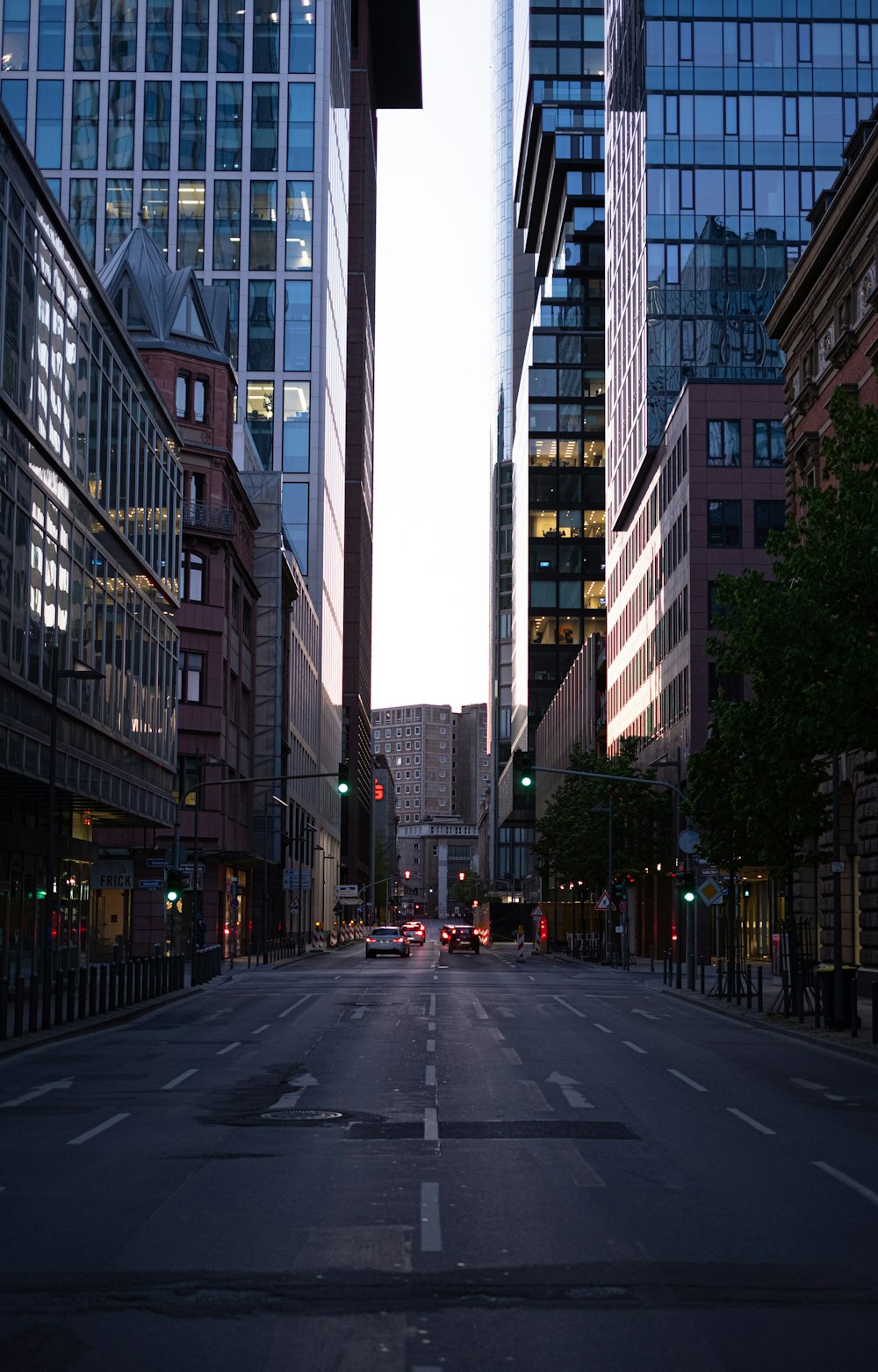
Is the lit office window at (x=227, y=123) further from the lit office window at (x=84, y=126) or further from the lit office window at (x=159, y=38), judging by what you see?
the lit office window at (x=84, y=126)

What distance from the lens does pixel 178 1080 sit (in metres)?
22.0

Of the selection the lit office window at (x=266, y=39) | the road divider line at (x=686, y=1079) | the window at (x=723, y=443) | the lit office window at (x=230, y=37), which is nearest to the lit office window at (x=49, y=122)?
the lit office window at (x=230, y=37)

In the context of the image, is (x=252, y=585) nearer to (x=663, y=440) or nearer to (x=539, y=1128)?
(x=663, y=440)

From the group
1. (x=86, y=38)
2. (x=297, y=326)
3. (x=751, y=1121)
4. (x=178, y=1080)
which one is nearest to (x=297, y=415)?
(x=297, y=326)

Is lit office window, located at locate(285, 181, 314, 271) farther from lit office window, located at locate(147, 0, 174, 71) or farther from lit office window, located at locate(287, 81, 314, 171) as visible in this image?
lit office window, located at locate(147, 0, 174, 71)

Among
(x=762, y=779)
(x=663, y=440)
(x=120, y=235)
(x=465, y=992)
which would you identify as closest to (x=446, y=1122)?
(x=762, y=779)

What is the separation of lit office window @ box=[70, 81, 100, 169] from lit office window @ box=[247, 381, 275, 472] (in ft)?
63.5

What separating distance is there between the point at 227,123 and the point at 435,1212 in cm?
11260

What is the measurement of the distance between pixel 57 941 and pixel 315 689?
79.8 metres

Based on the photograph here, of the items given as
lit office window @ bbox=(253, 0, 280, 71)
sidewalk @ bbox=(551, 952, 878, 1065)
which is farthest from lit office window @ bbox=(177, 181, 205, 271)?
sidewalk @ bbox=(551, 952, 878, 1065)

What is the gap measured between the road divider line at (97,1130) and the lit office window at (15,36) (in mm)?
108699

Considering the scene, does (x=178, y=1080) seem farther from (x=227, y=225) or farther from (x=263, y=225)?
(x=263, y=225)

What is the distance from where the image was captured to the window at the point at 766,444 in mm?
75688

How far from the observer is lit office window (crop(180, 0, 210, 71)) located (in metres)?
Result: 113
